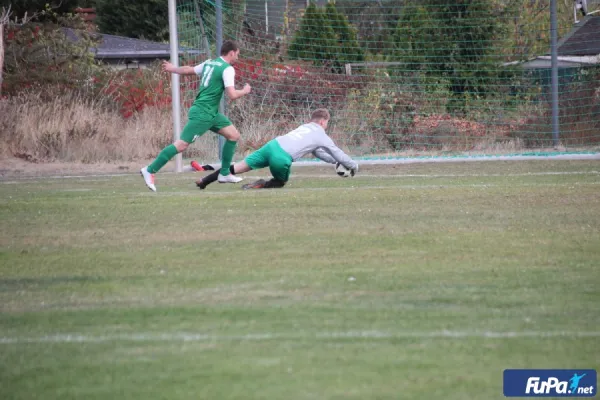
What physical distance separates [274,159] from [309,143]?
20.3 inches

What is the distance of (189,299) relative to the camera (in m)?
6.05

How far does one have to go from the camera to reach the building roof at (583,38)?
25.3 metres

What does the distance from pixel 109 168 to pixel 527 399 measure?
15.4 m

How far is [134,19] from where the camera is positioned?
158 ft

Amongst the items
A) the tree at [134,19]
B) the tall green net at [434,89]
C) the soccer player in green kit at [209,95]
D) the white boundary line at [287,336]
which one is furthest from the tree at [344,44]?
the tree at [134,19]

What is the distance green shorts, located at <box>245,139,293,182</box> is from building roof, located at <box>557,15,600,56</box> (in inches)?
→ 554

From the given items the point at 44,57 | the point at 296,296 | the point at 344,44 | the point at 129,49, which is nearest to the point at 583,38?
the point at 344,44

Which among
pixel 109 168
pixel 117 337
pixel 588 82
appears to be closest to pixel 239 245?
pixel 117 337

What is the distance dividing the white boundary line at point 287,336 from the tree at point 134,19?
4185cm

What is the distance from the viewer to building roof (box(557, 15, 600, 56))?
25.3 meters

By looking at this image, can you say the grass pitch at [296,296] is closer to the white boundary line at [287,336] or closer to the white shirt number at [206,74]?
the white boundary line at [287,336]

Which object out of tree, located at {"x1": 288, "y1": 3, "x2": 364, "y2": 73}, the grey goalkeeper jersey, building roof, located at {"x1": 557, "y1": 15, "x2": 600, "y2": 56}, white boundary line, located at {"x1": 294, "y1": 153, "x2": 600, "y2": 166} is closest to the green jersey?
the grey goalkeeper jersey

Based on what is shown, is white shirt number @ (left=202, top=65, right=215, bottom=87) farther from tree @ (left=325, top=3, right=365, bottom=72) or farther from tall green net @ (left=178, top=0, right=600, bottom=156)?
tree @ (left=325, top=3, right=365, bottom=72)

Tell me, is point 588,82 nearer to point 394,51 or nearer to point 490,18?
point 490,18
